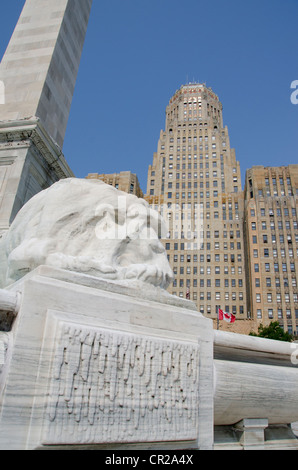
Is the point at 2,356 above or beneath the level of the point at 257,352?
beneath

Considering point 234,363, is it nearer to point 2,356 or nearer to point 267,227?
point 2,356

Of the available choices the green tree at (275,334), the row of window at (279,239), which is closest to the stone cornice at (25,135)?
the green tree at (275,334)

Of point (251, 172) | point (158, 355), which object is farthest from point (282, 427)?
point (251, 172)

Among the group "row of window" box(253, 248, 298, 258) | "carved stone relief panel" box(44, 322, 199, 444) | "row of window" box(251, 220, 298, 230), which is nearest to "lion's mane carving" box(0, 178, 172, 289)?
"carved stone relief panel" box(44, 322, 199, 444)

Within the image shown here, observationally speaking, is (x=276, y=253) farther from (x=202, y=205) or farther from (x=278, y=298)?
(x=202, y=205)

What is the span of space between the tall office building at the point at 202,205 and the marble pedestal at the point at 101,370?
218ft

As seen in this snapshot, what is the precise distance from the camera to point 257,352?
3613mm

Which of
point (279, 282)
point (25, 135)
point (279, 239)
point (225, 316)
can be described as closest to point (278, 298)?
point (279, 282)

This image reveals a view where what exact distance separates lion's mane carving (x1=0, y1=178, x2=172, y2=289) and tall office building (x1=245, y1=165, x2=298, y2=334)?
65345 millimetres

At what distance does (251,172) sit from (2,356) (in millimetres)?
82113

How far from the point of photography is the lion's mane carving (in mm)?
3285

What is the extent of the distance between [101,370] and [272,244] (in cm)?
7222

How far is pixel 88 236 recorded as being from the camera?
3.65 metres

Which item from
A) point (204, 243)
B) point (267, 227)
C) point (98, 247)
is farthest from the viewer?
point (204, 243)
